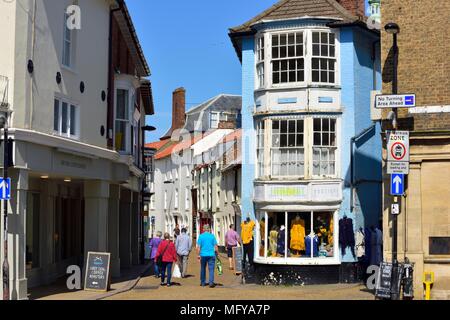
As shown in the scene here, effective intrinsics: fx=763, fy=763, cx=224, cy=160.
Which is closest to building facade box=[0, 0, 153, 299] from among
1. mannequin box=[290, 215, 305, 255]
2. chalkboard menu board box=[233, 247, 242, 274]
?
chalkboard menu board box=[233, 247, 242, 274]

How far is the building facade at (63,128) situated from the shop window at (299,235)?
5.25 m

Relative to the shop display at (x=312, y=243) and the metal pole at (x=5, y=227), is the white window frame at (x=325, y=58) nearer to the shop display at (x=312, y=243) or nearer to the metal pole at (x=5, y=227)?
the shop display at (x=312, y=243)

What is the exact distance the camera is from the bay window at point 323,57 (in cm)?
2491

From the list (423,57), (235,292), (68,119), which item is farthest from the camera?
(68,119)

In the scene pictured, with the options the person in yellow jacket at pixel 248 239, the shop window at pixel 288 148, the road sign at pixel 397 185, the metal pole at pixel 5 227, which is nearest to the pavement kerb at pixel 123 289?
the metal pole at pixel 5 227

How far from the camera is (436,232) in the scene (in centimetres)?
1852

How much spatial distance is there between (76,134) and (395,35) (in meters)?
9.55

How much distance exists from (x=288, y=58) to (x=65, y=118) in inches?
304

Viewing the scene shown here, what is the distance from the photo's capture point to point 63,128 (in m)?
21.4

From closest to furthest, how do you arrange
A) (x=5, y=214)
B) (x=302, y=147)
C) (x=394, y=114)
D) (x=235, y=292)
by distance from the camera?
(x=5, y=214), (x=394, y=114), (x=235, y=292), (x=302, y=147)

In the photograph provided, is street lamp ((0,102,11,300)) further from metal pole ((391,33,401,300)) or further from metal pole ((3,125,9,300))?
metal pole ((391,33,401,300))

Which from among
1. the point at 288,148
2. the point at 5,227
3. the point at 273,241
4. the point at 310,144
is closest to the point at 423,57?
the point at 310,144

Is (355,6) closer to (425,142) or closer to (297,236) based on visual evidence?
(297,236)
